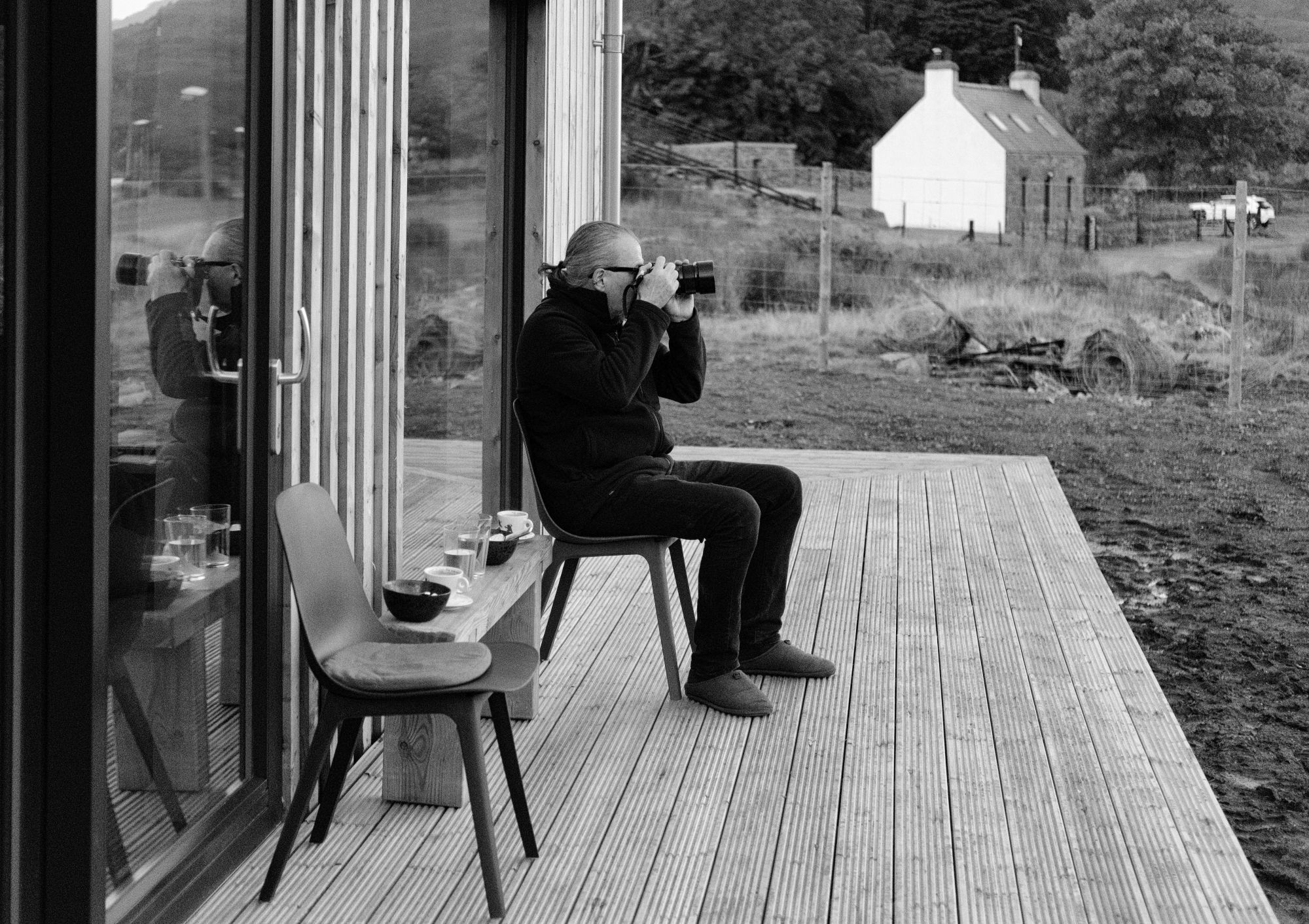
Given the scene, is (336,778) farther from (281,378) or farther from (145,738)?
(281,378)

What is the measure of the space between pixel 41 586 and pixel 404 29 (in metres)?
1.45

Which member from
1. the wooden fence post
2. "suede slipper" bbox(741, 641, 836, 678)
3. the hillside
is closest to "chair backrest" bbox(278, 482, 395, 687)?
"suede slipper" bbox(741, 641, 836, 678)

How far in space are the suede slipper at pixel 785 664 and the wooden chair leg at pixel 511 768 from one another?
1.11 m

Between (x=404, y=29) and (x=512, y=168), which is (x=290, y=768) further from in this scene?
(x=512, y=168)

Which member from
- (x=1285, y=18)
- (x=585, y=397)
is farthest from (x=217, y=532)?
(x=1285, y=18)

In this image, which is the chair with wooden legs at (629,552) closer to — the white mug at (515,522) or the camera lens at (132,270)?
the white mug at (515,522)

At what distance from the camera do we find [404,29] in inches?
110

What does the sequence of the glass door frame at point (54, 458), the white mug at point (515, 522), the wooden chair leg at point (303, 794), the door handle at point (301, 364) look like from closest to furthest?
the glass door frame at point (54, 458)
the wooden chair leg at point (303, 794)
the door handle at point (301, 364)
the white mug at point (515, 522)

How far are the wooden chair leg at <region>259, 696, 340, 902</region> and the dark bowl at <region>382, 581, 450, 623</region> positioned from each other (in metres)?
0.30

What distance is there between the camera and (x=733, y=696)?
315 cm

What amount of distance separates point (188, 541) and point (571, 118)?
7.99 feet

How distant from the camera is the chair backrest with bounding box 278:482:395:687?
2.14m

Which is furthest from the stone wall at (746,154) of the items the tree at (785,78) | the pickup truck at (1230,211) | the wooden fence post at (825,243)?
the wooden fence post at (825,243)

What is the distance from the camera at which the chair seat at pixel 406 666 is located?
6.84 feet
